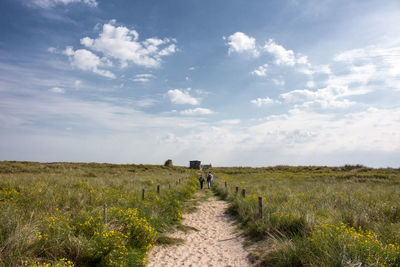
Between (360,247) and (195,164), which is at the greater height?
(360,247)

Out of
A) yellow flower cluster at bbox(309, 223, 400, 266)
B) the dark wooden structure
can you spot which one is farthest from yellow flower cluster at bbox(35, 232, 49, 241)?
the dark wooden structure

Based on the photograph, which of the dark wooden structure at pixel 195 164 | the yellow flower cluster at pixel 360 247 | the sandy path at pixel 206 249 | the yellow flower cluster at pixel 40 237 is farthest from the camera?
the dark wooden structure at pixel 195 164

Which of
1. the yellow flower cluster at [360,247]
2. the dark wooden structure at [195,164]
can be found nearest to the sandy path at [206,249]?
the yellow flower cluster at [360,247]

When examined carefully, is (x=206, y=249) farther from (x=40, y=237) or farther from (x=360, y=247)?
(x=40, y=237)

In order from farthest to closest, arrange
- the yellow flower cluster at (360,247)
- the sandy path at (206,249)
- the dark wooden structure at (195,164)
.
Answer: the dark wooden structure at (195,164), the sandy path at (206,249), the yellow flower cluster at (360,247)

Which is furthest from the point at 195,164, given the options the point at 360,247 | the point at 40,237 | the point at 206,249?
the point at 360,247

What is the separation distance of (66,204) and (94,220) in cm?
328

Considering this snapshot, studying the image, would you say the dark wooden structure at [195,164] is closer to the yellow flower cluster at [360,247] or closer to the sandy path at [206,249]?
the sandy path at [206,249]

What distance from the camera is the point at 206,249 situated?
6.76 m

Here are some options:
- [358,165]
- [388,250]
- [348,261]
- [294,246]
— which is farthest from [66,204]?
[358,165]

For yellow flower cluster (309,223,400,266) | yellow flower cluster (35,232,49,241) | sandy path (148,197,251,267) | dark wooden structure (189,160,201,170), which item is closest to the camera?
yellow flower cluster (309,223,400,266)

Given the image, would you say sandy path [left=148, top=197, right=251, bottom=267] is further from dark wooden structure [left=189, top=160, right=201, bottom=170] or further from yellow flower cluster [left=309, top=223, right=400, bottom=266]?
dark wooden structure [left=189, top=160, right=201, bottom=170]

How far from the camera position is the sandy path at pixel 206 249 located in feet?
19.0

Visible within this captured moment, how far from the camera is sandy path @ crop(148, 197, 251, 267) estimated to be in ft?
19.0
